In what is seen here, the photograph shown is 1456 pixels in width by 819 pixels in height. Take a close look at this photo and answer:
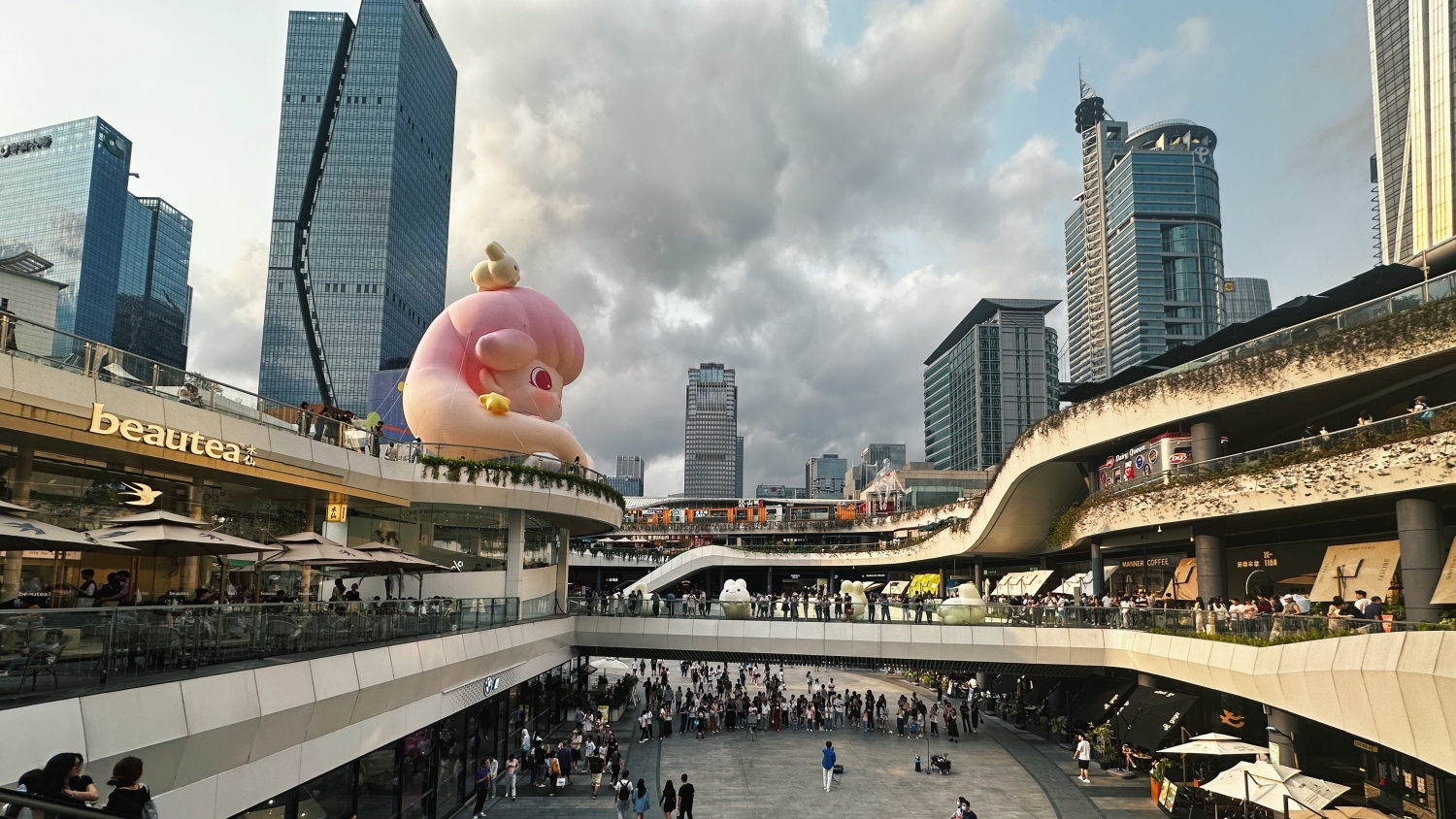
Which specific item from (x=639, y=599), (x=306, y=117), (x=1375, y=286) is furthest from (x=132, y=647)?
(x=306, y=117)

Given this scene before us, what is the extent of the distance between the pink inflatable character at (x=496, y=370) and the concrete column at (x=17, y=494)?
1140cm

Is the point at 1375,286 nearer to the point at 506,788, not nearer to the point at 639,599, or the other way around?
the point at 639,599

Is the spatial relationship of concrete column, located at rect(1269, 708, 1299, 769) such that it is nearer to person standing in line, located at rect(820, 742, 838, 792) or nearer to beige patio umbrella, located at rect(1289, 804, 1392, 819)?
beige patio umbrella, located at rect(1289, 804, 1392, 819)

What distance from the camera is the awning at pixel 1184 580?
28.5 metres

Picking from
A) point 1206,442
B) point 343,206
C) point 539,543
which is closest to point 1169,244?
point 343,206

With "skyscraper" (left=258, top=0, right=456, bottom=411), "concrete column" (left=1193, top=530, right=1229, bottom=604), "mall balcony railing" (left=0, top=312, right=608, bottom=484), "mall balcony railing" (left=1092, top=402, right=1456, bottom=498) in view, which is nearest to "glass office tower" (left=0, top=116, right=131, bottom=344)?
"skyscraper" (left=258, top=0, right=456, bottom=411)

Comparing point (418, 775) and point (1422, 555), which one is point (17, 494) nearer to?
point (418, 775)

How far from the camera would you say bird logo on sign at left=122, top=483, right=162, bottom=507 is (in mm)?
→ 16250

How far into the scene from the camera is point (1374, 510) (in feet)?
69.2

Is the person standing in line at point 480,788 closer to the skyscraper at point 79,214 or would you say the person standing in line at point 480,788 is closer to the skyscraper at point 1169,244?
the skyscraper at point 79,214

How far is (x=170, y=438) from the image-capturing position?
14.8 m

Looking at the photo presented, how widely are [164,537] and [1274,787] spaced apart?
17.2 m

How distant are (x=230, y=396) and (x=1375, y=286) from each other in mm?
31950

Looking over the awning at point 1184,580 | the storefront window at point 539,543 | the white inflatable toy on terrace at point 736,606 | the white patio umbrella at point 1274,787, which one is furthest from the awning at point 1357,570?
the storefront window at point 539,543
